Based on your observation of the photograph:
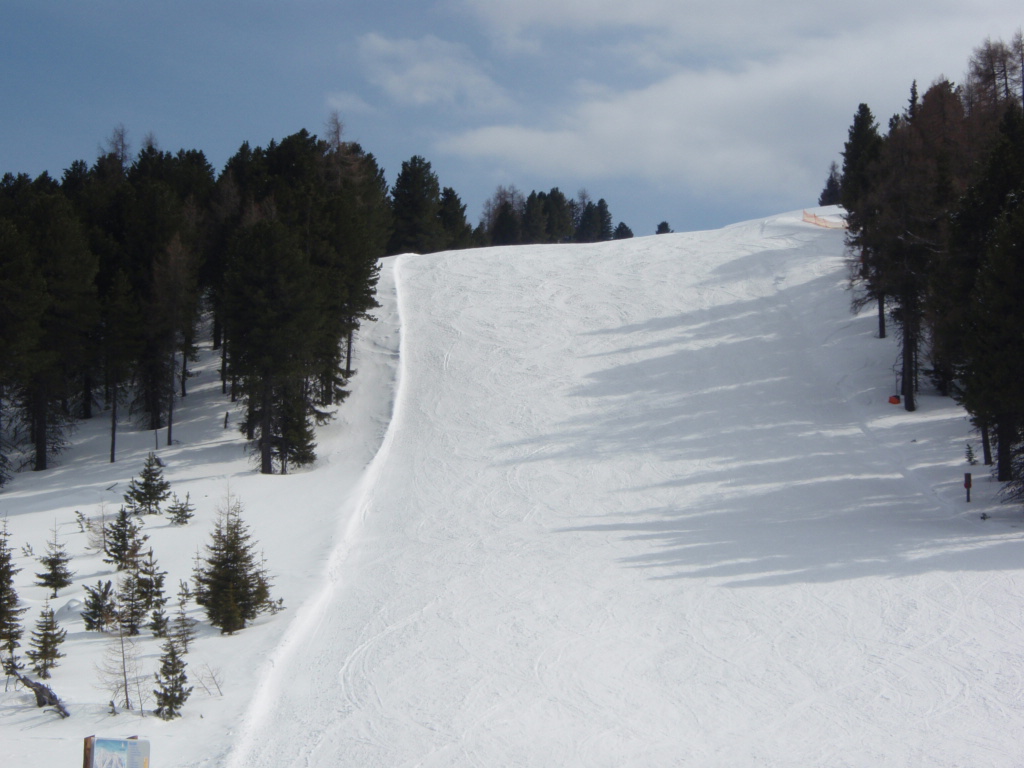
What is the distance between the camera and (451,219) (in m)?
71.6

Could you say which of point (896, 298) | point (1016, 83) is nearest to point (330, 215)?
point (896, 298)

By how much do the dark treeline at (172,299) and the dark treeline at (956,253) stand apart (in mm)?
20798

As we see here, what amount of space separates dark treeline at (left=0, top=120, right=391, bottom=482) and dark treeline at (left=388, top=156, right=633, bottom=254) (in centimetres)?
1665

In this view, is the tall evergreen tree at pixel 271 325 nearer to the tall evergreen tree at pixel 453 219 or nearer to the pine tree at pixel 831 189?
the tall evergreen tree at pixel 453 219

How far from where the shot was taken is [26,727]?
1005 cm

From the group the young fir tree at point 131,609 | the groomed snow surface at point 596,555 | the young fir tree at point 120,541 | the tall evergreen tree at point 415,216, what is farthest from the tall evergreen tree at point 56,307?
the tall evergreen tree at point 415,216

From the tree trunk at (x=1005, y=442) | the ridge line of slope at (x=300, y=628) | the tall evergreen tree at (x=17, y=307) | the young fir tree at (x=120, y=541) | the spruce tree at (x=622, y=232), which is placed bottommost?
the ridge line of slope at (x=300, y=628)

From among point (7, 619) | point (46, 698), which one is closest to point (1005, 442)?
point (46, 698)

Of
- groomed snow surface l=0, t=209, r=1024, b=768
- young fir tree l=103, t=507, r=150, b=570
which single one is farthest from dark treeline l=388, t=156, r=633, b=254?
young fir tree l=103, t=507, r=150, b=570

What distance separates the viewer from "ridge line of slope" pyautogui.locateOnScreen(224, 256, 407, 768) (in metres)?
10.0

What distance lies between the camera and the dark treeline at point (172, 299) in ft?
93.4

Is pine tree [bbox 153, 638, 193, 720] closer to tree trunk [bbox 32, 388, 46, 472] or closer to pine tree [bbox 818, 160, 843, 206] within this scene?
tree trunk [bbox 32, 388, 46, 472]

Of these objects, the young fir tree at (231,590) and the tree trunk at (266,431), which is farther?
the tree trunk at (266,431)

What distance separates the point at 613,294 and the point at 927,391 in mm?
16394
